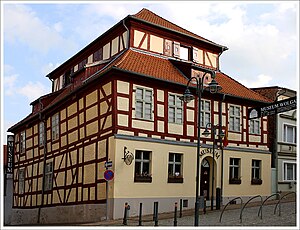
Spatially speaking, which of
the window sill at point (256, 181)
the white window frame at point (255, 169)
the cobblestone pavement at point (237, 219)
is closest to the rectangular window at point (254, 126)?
the white window frame at point (255, 169)

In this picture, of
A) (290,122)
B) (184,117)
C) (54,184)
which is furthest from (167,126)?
(290,122)

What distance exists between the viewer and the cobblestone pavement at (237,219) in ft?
53.3

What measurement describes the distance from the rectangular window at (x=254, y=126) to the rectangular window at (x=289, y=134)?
275 cm

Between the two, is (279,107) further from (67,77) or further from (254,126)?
(67,77)

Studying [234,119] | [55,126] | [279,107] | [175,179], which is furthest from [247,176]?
[55,126]

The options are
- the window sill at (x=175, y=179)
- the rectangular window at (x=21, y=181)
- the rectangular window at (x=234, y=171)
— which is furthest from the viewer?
the rectangular window at (x=21, y=181)

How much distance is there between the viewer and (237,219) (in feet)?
57.5

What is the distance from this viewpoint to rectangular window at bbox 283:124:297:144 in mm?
29152

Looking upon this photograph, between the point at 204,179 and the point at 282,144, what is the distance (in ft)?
21.9

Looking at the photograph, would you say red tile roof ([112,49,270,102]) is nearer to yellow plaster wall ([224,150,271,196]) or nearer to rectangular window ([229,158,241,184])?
yellow plaster wall ([224,150,271,196])

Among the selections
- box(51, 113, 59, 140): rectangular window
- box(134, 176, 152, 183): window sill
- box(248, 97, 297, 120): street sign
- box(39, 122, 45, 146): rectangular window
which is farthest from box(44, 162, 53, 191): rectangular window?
box(248, 97, 297, 120): street sign

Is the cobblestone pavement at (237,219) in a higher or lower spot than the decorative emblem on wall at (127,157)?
lower

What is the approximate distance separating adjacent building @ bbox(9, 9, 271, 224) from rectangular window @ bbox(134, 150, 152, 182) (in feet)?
0.16

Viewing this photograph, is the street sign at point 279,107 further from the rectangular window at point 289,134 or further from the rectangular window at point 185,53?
the rectangular window at point 289,134
